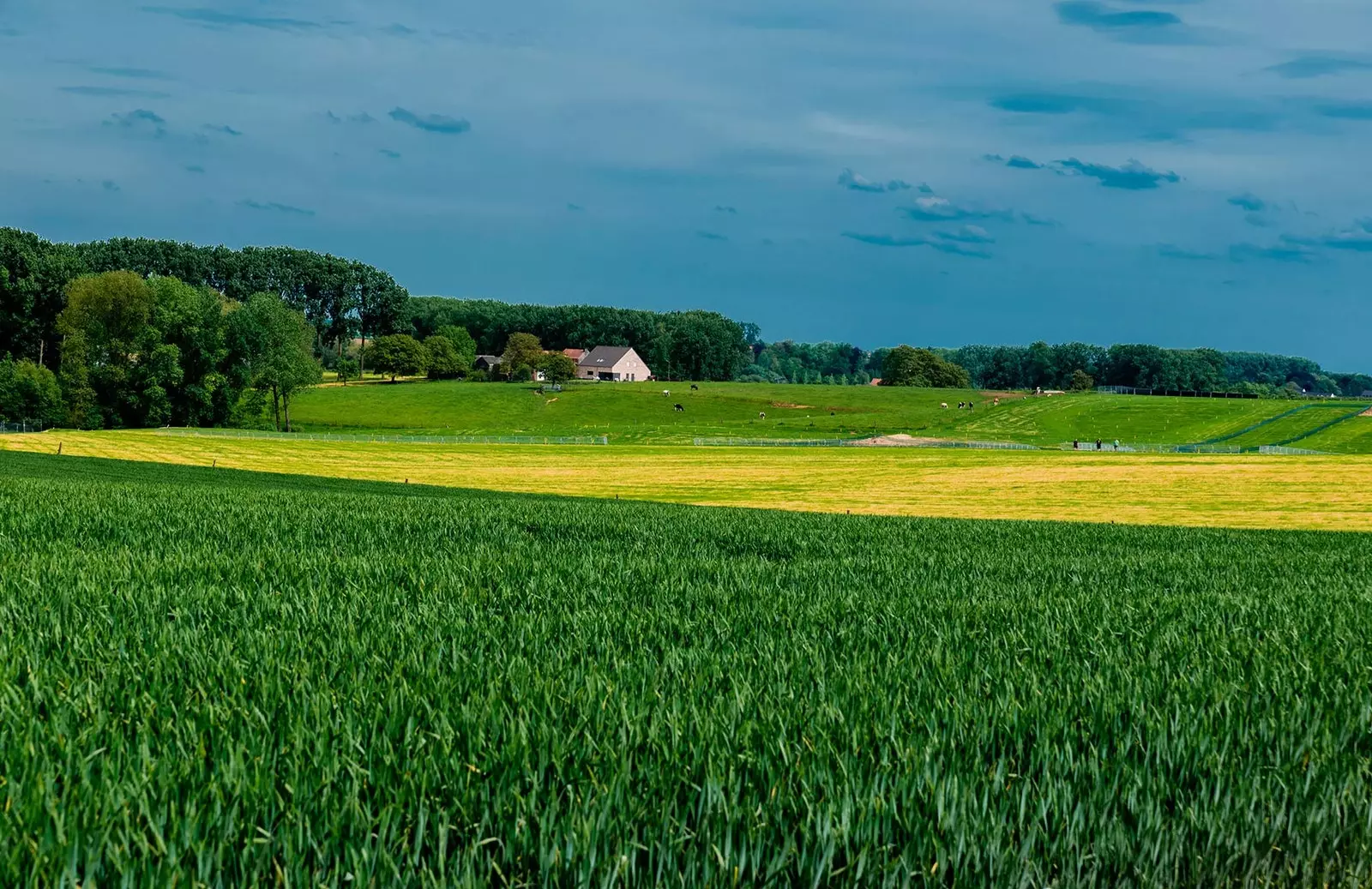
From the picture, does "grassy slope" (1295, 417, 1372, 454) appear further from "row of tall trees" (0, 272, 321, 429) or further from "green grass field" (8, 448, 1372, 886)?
"green grass field" (8, 448, 1372, 886)

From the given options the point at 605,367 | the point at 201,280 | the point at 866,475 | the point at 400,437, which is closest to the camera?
the point at 866,475

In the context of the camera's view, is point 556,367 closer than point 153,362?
No

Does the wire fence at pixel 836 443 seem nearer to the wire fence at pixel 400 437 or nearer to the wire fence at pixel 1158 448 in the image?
the wire fence at pixel 1158 448

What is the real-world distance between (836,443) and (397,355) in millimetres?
82844

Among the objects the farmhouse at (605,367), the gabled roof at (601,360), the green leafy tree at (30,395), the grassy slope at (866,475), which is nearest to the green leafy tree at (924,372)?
the farmhouse at (605,367)

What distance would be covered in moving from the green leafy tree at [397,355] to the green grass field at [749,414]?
994cm

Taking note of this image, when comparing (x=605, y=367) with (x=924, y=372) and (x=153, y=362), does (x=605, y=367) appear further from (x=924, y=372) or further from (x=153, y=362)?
(x=153, y=362)

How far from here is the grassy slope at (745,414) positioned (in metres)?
122

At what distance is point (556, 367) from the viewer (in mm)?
171000

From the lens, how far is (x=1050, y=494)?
5388cm

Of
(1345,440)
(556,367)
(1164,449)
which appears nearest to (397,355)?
(556,367)

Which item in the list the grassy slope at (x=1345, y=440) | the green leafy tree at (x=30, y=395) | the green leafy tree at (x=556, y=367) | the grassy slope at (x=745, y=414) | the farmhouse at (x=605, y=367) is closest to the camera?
the green leafy tree at (x=30, y=395)

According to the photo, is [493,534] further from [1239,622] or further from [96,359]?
[96,359]

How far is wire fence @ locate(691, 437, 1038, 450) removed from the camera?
100794 mm
